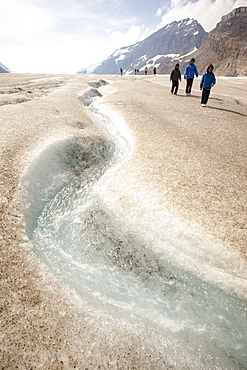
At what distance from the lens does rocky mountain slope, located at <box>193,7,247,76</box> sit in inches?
5657

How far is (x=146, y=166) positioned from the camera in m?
A: 8.13

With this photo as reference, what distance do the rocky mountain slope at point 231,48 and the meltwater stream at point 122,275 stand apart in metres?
164

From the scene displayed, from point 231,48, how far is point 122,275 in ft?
679

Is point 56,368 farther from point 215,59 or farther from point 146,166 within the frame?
point 215,59

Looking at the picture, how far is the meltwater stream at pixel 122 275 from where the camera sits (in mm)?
3699

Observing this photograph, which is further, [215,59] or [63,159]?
[215,59]

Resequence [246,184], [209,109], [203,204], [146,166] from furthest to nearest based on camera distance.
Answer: [209,109]
[146,166]
[246,184]
[203,204]

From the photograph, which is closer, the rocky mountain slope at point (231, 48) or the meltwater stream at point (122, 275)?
the meltwater stream at point (122, 275)

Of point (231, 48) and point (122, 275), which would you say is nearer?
point (122, 275)

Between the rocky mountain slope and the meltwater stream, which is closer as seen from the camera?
the meltwater stream

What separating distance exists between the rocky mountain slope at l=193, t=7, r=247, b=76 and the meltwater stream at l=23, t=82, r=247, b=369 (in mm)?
163581

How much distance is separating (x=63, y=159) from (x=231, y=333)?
316 inches

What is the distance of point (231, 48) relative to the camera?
157375mm

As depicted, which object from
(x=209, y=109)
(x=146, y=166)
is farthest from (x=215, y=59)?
(x=146, y=166)
